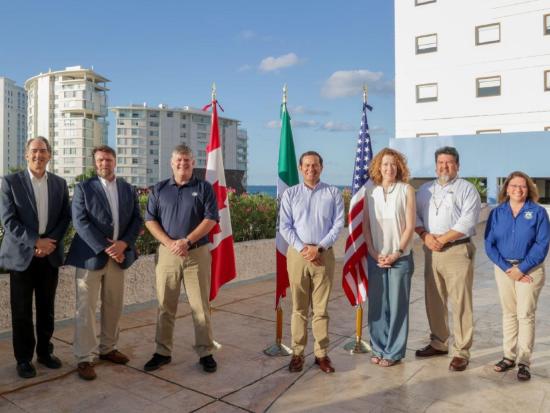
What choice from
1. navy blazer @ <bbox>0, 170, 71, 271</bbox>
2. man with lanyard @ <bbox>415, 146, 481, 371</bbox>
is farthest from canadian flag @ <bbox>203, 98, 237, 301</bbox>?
man with lanyard @ <bbox>415, 146, 481, 371</bbox>

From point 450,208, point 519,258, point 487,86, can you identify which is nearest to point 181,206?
point 450,208

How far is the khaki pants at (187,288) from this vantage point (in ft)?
13.9

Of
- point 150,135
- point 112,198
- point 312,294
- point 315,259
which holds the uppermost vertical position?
point 150,135

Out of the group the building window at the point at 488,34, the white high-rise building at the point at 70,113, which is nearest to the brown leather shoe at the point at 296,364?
the building window at the point at 488,34

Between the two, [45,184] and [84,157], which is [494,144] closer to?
[45,184]

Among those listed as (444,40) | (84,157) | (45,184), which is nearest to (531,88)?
(444,40)

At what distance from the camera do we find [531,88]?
21094 millimetres

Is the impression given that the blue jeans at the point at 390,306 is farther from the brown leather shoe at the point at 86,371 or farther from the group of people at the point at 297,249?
the brown leather shoe at the point at 86,371

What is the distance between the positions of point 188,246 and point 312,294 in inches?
47.0

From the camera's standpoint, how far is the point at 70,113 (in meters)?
122

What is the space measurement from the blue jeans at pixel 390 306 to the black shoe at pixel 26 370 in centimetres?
299

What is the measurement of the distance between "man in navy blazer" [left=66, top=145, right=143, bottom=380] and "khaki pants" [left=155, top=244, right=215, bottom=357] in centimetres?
37

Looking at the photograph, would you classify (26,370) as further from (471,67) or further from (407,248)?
(471,67)

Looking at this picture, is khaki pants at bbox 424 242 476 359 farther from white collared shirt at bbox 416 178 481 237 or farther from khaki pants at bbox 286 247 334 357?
khaki pants at bbox 286 247 334 357
